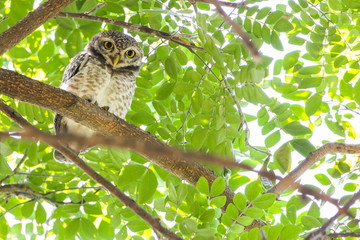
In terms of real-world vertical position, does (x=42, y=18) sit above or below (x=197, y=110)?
above

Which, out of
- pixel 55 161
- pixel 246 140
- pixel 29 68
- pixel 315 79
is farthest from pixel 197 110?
pixel 29 68

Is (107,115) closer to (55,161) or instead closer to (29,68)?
(55,161)

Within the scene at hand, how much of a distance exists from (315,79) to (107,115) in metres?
1.18

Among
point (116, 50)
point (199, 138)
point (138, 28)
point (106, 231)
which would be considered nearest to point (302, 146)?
point (199, 138)

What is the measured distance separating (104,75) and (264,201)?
1486 millimetres

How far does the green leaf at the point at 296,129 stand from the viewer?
239 centimetres

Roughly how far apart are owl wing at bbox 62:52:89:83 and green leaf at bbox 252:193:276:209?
59.0 inches

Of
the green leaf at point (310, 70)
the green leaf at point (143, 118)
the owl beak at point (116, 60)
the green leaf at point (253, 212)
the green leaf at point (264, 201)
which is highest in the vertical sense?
the owl beak at point (116, 60)

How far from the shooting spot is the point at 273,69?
2.91 metres

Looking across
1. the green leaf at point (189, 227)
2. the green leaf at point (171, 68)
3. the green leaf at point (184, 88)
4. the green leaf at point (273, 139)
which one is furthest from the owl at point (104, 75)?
the green leaf at point (189, 227)

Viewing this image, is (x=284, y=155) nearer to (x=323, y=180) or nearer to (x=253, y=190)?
(x=323, y=180)

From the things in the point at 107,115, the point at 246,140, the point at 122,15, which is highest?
the point at 122,15

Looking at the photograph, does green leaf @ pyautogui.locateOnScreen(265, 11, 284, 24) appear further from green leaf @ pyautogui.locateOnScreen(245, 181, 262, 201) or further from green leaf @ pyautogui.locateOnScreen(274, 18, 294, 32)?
green leaf @ pyautogui.locateOnScreen(245, 181, 262, 201)

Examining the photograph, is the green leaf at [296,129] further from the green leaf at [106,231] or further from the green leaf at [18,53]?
the green leaf at [18,53]
